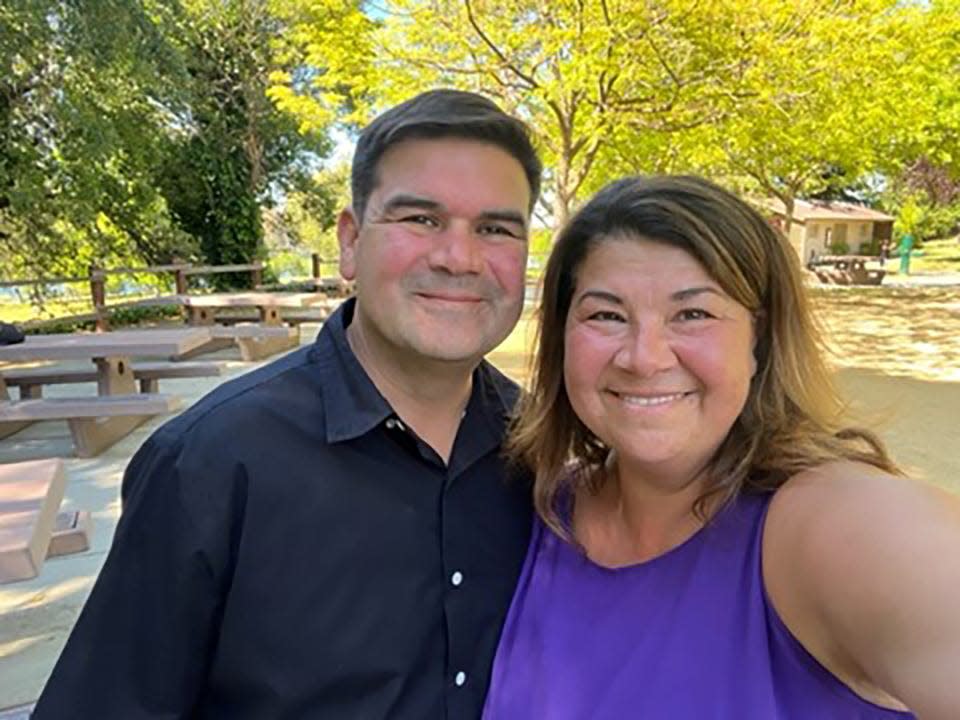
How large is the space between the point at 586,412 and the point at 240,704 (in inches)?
29.5

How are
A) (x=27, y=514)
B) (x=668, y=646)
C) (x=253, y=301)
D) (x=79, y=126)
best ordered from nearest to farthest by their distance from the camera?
(x=668, y=646)
(x=27, y=514)
(x=253, y=301)
(x=79, y=126)

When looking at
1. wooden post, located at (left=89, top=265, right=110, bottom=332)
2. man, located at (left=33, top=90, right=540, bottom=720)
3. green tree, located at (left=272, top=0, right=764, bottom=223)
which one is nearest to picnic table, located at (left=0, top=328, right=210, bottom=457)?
man, located at (left=33, top=90, right=540, bottom=720)

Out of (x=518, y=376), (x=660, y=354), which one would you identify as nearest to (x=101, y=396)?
(x=518, y=376)

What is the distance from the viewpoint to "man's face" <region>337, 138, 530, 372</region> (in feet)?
4.60

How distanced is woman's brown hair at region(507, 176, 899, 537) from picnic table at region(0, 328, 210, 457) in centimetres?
461

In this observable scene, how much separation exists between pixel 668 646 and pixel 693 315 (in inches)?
20.6

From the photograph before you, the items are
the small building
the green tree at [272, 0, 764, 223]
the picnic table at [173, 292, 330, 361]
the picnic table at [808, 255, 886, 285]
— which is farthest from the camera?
the small building

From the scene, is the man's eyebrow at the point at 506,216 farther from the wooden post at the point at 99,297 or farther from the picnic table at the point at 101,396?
the wooden post at the point at 99,297

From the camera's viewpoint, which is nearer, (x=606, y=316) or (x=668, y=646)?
(x=668, y=646)

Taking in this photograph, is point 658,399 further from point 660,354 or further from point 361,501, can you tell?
point 361,501

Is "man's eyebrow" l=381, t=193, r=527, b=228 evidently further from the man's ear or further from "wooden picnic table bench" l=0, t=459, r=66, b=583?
"wooden picnic table bench" l=0, t=459, r=66, b=583

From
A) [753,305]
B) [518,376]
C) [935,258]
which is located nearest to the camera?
[753,305]

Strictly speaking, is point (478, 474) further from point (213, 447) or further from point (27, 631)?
point (27, 631)

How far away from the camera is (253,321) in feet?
38.7
